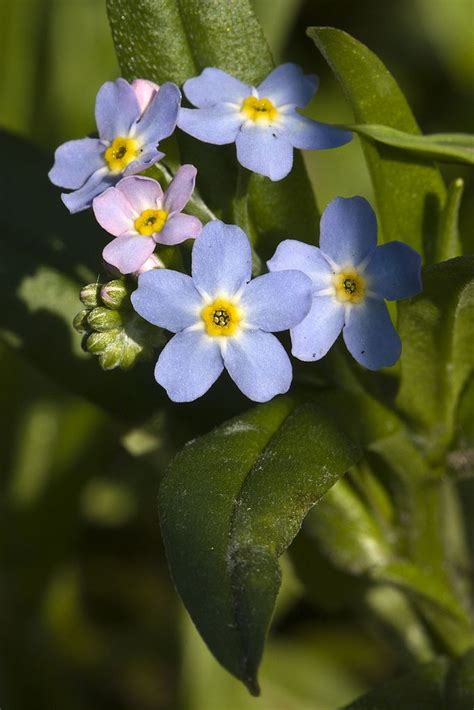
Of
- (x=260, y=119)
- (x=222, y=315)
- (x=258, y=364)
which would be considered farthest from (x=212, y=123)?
(x=258, y=364)

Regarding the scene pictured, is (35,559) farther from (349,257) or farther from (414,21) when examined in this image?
(414,21)

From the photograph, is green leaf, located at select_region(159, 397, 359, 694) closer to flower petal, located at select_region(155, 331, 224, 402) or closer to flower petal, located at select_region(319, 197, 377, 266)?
flower petal, located at select_region(155, 331, 224, 402)

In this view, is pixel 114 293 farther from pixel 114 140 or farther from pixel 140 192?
pixel 114 140

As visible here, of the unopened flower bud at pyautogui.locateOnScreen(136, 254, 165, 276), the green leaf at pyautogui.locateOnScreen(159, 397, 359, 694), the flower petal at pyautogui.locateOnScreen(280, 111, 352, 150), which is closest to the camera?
the green leaf at pyautogui.locateOnScreen(159, 397, 359, 694)

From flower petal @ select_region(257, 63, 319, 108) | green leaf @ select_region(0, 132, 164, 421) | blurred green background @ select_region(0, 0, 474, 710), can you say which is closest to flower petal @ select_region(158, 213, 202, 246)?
flower petal @ select_region(257, 63, 319, 108)

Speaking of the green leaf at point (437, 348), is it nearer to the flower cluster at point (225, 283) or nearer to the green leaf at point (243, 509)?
the flower cluster at point (225, 283)

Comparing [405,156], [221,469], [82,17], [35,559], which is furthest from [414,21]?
[221,469]

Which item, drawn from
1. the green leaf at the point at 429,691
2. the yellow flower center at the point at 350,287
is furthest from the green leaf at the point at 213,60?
the green leaf at the point at 429,691

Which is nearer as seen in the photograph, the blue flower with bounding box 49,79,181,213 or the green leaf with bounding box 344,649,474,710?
the blue flower with bounding box 49,79,181,213
